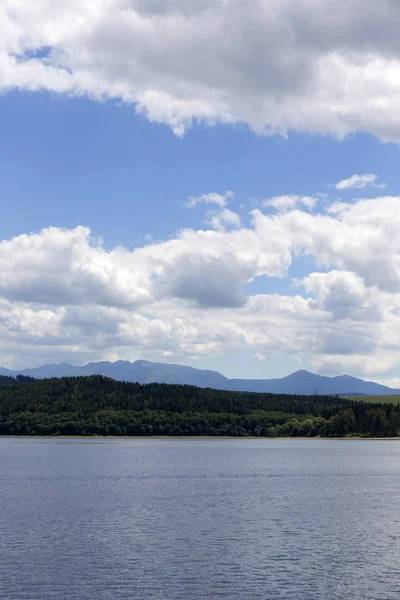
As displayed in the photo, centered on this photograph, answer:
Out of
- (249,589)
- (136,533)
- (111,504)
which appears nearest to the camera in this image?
(249,589)

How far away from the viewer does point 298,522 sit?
8669cm

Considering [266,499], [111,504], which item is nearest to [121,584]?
[111,504]

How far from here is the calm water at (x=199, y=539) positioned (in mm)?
55469

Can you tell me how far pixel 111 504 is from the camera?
104m

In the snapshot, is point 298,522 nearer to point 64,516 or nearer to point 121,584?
point 64,516

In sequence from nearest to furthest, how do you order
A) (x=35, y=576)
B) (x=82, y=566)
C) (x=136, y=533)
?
1. (x=35, y=576)
2. (x=82, y=566)
3. (x=136, y=533)

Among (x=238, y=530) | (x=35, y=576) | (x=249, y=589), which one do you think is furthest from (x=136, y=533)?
(x=249, y=589)

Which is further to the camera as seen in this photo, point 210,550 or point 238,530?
point 238,530

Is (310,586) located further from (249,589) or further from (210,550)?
(210,550)

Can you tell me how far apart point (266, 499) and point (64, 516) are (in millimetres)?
33534

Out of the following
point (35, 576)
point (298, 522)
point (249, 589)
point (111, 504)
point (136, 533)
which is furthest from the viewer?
point (111, 504)

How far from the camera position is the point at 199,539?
246ft

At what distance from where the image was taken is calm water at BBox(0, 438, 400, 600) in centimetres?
5547

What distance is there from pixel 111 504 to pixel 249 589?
5258 cm
